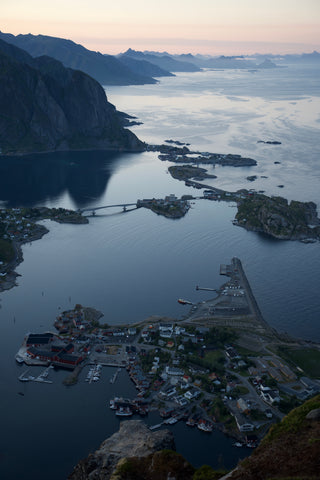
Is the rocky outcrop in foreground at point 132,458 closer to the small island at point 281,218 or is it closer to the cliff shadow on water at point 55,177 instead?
the small island at point 281,218

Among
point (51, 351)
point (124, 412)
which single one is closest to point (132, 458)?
point (124, 412)

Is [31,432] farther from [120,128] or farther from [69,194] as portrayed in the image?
[120,128]

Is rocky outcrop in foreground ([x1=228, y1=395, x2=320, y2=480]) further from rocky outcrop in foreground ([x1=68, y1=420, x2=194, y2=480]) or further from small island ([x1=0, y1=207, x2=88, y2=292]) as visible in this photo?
small island ([x1=0, y1=207, x2=88, y2=292])

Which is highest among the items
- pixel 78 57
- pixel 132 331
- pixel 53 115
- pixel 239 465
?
pixel 78 57

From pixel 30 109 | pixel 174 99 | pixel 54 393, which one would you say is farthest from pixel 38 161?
pixel 174 99

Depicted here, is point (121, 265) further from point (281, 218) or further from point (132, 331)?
point (281, 218)

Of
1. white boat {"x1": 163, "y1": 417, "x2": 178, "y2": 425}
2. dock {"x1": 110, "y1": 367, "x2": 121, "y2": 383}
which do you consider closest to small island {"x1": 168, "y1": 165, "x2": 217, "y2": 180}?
dock {"x1": 110, "y1": 367, "x2": 121, "y2": 383}

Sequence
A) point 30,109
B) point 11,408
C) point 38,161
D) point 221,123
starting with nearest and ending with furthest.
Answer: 1. point 11,408
2. point 38,161
3. point 30,109
4. point 221,123
